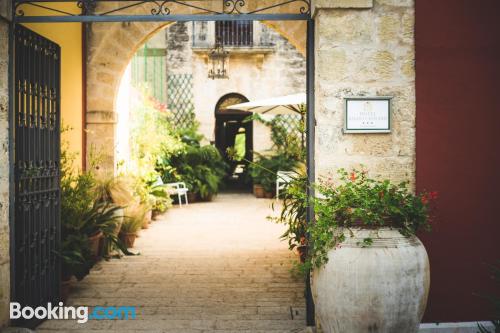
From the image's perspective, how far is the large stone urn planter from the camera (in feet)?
10.3

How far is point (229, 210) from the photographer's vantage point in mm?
11711

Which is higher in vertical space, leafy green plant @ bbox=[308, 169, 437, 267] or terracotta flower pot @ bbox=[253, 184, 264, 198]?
leafy green plant @ bbox=[308, 169, 437, 267]

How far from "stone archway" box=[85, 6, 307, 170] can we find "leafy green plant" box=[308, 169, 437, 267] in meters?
4.83

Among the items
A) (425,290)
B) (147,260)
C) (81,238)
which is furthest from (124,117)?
(425,290)

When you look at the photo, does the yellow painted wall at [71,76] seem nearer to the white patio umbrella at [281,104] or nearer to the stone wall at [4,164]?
the white patio umbrella at [281,104]

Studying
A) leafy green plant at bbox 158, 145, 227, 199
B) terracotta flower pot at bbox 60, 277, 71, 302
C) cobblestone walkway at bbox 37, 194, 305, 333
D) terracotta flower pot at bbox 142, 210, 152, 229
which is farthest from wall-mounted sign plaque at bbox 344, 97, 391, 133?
leafy green plant at bbox 158, 145, 227, 199

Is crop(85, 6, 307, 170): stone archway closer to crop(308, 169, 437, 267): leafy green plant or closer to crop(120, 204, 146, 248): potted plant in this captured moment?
crop(120, 204, 146, 248): potted plant

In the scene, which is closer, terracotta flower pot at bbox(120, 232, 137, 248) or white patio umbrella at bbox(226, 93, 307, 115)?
white patio umbrella at bbox(226, 93, 307, 115)

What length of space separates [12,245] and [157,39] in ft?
41.1

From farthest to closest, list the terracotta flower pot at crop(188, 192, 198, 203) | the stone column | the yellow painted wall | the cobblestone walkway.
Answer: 1. the terracotta flower pot at crop(188, 192, 198, 203)
2. the yellow painted wall
3. the cobblestone walkway
4. the stone column

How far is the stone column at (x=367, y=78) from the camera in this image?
372 centimetres

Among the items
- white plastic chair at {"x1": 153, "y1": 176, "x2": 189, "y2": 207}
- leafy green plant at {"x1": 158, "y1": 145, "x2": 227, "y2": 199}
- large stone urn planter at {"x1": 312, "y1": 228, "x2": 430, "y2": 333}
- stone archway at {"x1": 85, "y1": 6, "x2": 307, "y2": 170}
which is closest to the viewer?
large stone urn planter at {"x1": 312, "y1": 228, "x2": 430, "y2": 333}

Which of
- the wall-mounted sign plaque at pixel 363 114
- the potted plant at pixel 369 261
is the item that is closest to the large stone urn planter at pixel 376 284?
the potted plant at pixel 369 261

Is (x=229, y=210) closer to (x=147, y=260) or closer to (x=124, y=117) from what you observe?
(x=124, y=117)
